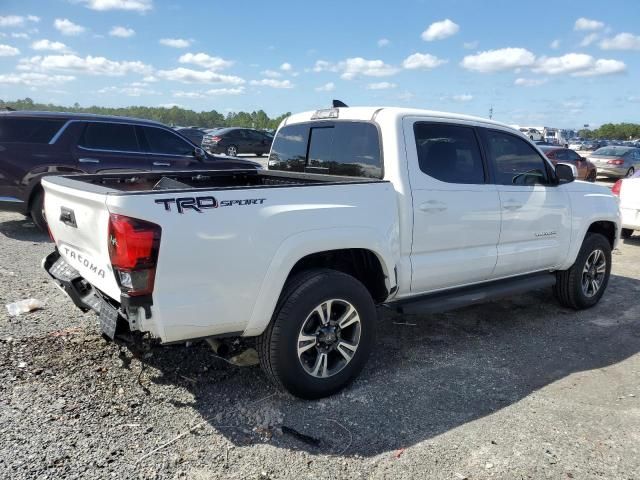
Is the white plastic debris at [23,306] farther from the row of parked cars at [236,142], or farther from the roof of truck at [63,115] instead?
the row of parked cars at [236,142]

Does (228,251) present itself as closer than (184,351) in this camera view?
Yes

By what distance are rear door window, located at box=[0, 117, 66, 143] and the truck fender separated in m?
6.20

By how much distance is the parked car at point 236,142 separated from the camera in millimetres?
26938

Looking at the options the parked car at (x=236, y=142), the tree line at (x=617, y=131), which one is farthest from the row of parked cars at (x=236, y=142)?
the tree line at (x=617, y=131)

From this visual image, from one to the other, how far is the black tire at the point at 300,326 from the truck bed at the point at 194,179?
2.49 ft

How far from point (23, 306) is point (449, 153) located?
156 inches

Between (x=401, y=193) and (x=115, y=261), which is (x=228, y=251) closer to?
(x=115, y=261)

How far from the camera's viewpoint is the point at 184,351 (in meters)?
4.09

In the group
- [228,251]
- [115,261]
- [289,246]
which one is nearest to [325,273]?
[289,246]

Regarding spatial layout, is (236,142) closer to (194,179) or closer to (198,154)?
(198,154)

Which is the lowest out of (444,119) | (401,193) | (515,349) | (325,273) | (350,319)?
(515,349)

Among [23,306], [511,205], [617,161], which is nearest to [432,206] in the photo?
[511,205]

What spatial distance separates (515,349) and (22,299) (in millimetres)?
4519

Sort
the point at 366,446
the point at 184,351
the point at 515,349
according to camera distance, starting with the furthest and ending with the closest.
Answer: the point at 515,349, the point at 184,351, the point at 366,446
